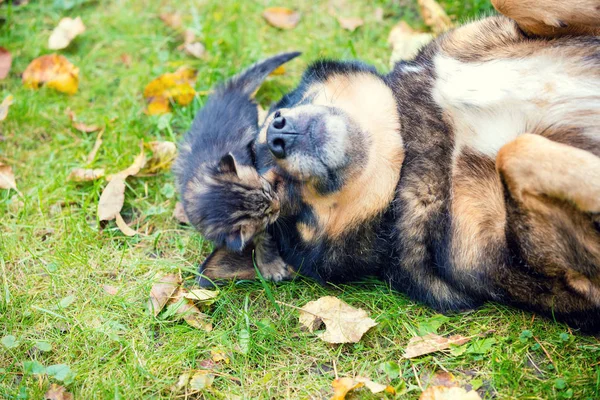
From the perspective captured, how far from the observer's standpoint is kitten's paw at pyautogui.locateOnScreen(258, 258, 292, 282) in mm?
4180

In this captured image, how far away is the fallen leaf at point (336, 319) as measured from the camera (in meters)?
3.80

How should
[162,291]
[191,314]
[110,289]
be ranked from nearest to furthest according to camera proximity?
1. [191,314]
2. [162,291]
3. [110,289]

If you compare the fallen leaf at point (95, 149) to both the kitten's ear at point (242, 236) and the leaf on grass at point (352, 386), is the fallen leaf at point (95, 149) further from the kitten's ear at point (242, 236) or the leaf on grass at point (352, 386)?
the leaf on grass at point (352, 386)

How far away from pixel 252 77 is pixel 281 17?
1.81 meters

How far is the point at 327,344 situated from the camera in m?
3.85

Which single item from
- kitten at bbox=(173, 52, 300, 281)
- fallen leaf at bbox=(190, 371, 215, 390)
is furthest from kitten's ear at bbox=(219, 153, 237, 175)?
fallen leaf at bbox=(190, 371, 215, 390)

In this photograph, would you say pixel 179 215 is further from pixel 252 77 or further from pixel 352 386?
pixel 352 386

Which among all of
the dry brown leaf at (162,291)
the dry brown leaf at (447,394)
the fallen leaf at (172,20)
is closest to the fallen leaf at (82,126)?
the fallen leaf at (172,20)

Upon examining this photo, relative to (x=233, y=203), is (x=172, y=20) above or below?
above

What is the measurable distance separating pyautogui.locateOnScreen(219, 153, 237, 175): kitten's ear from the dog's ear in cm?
63

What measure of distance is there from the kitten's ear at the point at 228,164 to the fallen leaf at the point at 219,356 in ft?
3.91

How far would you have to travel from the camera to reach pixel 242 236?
12.6 feet

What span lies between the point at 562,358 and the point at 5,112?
16.4 feet

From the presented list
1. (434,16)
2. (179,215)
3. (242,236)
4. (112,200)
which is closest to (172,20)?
(112,200)
